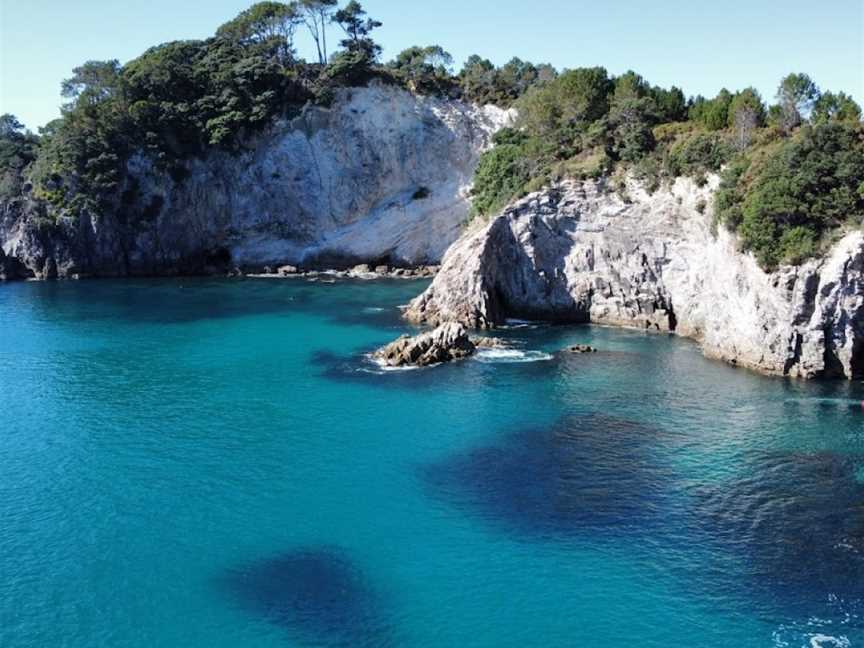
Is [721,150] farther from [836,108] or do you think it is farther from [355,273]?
Answer: [355,273]

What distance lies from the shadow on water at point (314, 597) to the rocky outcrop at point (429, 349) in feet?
91.2

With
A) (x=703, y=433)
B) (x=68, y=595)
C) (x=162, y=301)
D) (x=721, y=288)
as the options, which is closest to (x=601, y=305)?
(x=721, y=288)

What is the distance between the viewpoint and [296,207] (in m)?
107

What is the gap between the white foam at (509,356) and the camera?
5938 centimetres

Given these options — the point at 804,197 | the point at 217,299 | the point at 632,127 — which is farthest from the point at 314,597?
the point at 217,299

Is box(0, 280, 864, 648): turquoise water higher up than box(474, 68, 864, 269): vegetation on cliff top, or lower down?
lower down

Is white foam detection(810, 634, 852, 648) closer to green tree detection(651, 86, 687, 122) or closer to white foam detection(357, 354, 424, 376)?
white foam detection(357, 354, 424, 376)

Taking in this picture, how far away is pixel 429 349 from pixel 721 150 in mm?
29557

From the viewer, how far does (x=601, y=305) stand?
71312 mm

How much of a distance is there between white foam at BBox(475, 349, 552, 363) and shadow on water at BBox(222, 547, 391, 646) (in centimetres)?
3017

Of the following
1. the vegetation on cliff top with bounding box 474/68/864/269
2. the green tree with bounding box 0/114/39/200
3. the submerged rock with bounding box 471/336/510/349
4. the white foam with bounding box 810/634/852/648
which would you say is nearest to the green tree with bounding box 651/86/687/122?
the vegetation on cliff top with bounding box 474/68/864/269

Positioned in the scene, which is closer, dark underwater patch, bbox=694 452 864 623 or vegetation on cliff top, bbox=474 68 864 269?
dark underwater patch, bbox=694 452 864 623

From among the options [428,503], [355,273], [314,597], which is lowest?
[314,597]

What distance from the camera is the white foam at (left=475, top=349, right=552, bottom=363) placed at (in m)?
59.4
